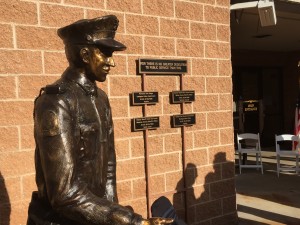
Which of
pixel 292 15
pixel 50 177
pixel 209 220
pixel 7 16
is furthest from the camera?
pixel 292 15

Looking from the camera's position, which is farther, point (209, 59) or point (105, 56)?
point (209, 59)

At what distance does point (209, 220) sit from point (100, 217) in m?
3.06

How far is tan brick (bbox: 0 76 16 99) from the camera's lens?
9.67 feet

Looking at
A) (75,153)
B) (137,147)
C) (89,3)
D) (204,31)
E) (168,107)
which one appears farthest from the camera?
(204,31)

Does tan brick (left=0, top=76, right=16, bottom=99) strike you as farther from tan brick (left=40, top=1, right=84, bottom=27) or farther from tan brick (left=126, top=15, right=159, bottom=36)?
tan brick (left=126, top=15, right=159, bottom=36)

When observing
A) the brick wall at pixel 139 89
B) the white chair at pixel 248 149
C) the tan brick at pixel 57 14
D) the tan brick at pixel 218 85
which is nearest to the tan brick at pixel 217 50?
the brick wall at pixel 139 89

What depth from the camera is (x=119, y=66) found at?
142 inches

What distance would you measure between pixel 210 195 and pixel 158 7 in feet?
7.24

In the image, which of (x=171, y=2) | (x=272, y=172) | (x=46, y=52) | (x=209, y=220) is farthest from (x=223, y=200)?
(x=272, y=172)

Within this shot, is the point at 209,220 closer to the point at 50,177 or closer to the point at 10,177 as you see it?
the point at 10,177

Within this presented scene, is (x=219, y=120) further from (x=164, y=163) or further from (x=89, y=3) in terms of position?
(x=89, y=3)

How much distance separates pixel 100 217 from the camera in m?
1.53

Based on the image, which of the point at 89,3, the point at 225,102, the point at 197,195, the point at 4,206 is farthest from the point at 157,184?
the point at 89,3

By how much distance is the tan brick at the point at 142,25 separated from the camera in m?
3.68
